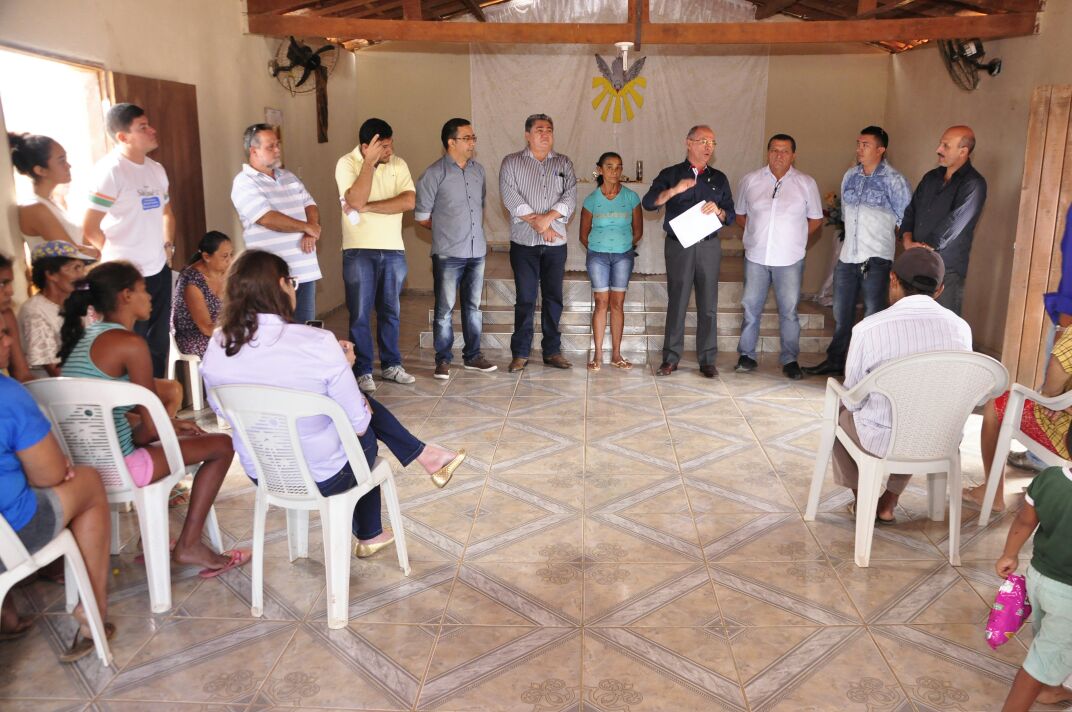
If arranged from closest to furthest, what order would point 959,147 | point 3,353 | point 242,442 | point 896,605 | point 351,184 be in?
point 3,353 → point 242,442 → point 896,605 → point 959,147 → point 351,184

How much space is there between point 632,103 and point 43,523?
686 centimetres

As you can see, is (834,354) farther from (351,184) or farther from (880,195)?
(351,184)

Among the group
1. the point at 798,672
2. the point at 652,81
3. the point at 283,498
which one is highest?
the point at 652,81

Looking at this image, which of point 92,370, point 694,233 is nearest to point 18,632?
point 92,370

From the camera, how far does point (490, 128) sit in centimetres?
817

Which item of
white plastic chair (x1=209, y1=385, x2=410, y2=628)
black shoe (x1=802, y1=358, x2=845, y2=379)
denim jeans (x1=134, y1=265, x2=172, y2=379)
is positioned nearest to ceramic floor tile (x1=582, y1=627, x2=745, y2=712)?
white plastic chair (x1=209, y1=385, x2=410, y2=628)

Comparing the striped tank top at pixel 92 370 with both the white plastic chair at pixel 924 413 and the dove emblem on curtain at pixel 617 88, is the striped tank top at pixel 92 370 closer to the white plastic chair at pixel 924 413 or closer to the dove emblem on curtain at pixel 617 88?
the white plastic chair at pixel 924 413

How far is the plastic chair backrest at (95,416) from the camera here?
2387mm

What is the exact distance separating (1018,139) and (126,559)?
5.83m

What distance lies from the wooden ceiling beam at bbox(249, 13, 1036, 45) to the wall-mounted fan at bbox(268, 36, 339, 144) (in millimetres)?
675

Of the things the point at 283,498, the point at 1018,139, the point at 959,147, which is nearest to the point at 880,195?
the point at 959,147

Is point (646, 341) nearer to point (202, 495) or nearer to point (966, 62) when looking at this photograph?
point (966, 62)

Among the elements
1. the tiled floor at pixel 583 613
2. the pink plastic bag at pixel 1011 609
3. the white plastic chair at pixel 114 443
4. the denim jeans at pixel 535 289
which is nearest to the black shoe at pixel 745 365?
the denim jeans at pixel 535 289

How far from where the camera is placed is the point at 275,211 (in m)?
4.55
